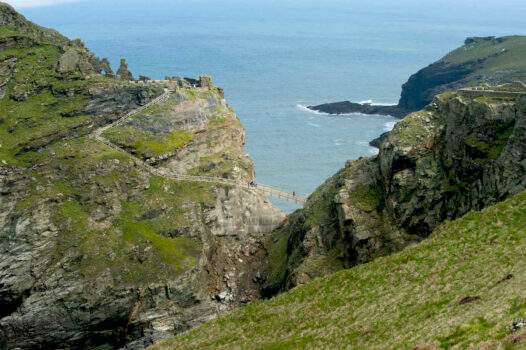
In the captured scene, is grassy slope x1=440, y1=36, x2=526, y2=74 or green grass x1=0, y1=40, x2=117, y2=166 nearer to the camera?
green grass x1=0, y1=40, x2=117, y2=166

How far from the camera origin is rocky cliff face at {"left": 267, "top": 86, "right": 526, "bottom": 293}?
6338 centimetres

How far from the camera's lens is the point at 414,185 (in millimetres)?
67438

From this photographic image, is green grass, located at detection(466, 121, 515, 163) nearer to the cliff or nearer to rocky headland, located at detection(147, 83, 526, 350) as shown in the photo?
rocky headland, located at detection(147, 83, 526, 350)

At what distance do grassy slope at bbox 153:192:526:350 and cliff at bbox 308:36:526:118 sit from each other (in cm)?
12095

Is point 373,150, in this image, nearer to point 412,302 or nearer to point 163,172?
point 163,172

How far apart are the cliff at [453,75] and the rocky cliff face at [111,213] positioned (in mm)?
90615

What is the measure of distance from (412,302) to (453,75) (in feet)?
485

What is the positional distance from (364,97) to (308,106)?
22670mm

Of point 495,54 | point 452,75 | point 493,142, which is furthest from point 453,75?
point 493,142

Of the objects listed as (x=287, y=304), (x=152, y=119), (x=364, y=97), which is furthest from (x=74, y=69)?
(x=364, y=97)

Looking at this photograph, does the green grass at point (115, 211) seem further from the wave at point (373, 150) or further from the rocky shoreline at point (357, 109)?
the rocky shoreline at point (357, 109)

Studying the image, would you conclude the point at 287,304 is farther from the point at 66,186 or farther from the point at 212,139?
the point at 212,139

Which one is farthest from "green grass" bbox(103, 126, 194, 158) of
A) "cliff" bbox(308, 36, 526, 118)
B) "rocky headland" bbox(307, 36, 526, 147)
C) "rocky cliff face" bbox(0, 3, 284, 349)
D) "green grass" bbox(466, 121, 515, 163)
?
"cliff" bbox(308, 36, 526, 118)

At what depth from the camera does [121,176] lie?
2987 inches
